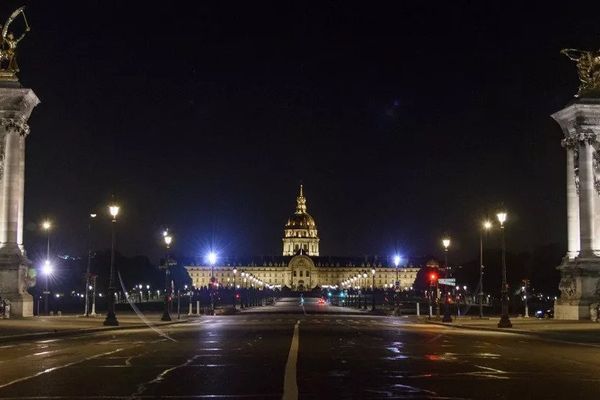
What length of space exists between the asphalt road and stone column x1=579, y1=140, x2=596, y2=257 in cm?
2682

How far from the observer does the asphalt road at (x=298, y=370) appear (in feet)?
55.6

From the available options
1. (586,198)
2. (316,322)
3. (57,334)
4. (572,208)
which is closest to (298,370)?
(57,334)

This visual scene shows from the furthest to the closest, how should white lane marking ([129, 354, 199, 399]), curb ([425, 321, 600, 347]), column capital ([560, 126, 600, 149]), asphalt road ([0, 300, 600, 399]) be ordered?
column capital ([560, 126, 600, 149]), curb ([425, 321, 600, 347]), asphalt road ([0, 300, 600, 399]), white lane marking ([129, 354, 199, 399])

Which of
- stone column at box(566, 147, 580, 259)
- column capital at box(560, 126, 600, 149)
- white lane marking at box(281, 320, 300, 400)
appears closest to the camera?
white lane marking at box(281, 320, 300, 400)

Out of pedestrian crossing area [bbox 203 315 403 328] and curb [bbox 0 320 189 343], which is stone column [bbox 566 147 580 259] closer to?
pedestrian crossing area [bbox 203 315 403 328]

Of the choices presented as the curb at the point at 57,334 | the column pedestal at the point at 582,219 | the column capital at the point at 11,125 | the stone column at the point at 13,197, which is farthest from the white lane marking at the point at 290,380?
the column capital at the point at 11,125

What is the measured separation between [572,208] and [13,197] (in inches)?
1399

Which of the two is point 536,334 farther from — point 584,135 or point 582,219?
point 584,135

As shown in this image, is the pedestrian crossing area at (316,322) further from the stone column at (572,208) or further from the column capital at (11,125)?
the column capital at (11,125)

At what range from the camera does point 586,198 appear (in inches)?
2324

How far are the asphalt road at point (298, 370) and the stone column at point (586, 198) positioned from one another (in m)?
26.8

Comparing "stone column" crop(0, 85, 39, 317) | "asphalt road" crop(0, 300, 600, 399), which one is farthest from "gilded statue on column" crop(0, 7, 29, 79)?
"asphalt road" crop(0, 300, 600, 399)

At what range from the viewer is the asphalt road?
17.0 meters

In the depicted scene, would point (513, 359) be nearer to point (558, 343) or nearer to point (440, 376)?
point (440, 376)
